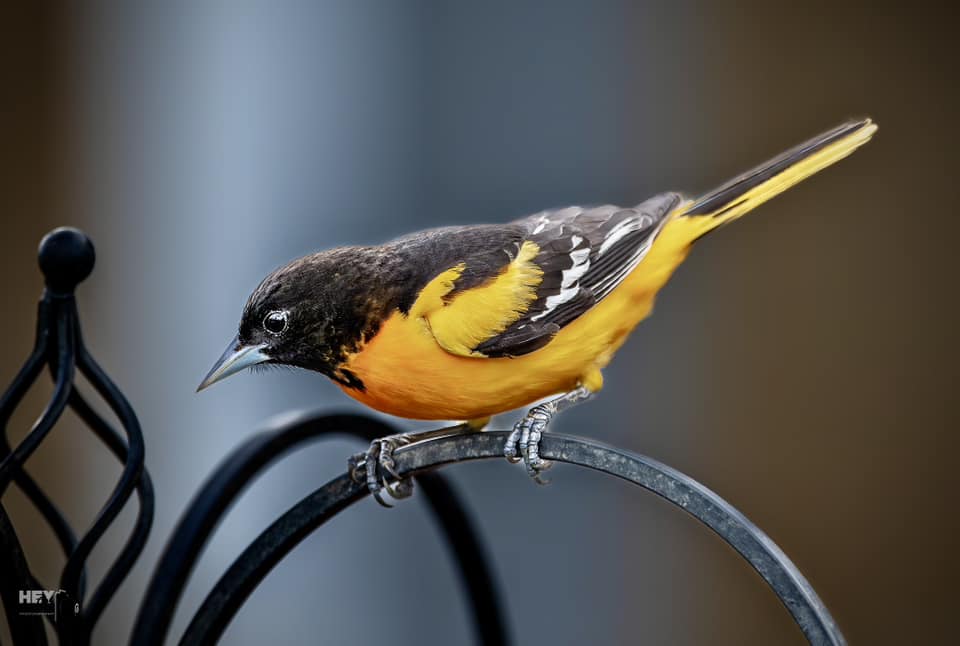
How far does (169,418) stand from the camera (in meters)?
3.81

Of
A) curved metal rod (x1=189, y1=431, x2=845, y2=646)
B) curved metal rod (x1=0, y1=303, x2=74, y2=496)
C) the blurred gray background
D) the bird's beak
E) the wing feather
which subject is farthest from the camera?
the blurred gray background

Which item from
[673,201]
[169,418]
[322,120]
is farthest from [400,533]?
[673,201]

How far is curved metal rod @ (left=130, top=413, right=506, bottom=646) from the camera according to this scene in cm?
149

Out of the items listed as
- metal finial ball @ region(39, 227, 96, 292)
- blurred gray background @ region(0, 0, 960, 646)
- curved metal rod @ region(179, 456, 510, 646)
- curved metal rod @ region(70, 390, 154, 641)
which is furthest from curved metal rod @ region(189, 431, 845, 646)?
blurred gray background @ region(0, 0, 960, 646)

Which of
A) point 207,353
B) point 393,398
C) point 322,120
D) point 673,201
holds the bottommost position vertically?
point 393,398

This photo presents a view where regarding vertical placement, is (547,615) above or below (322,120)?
below

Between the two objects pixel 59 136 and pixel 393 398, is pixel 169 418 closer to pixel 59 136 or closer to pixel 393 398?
pixel 59 136

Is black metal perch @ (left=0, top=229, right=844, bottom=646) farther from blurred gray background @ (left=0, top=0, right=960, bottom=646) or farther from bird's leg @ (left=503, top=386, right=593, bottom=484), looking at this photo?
blurred gray background @ (left=0, top=0, right=960, bottom=646)

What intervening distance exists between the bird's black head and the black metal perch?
0.16 metres

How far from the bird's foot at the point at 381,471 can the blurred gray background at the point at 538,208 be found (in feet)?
7.00

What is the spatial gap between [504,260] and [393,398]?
0.28 meters

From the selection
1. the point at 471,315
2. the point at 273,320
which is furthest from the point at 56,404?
the point at 471,315

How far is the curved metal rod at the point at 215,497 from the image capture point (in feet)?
4.90

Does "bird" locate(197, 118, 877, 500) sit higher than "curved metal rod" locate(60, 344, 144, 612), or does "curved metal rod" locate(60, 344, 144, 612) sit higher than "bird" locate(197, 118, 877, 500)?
"bird" locate(197, 118, 877, 500)
